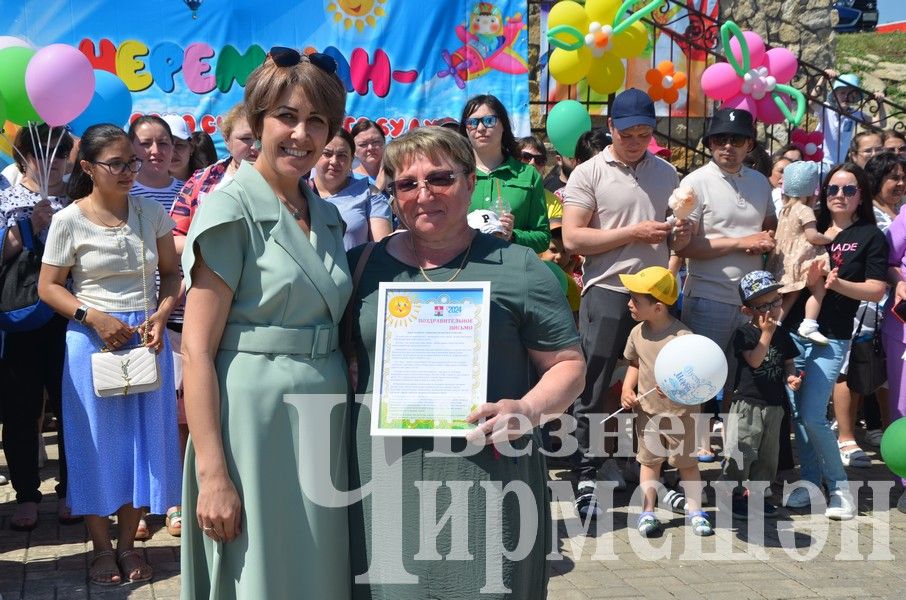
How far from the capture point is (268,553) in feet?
8.75

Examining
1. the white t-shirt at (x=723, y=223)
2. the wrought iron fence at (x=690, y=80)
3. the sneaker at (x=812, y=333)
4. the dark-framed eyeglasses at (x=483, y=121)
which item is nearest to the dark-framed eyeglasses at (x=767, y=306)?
the white t-shirt at (x=723, y=223)

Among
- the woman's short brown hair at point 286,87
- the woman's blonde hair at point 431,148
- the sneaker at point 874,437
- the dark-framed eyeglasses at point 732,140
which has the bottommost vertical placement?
the sneaker at point 874,437

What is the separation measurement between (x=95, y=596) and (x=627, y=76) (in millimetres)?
8702

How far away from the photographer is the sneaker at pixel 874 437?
Answer: 7.79 metres

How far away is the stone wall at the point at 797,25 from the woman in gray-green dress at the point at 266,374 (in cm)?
1128

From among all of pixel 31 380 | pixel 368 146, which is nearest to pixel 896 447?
pixel 368 146

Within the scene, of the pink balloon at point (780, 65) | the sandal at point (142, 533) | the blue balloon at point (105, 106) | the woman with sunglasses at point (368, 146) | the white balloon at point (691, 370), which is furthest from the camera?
the pink balloon at point (780, 65)

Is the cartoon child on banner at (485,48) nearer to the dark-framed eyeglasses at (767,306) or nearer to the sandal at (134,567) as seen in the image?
the dark-framed eyeglasses at (767,306)

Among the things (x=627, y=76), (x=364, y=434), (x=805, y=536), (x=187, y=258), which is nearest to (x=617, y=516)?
(x=805, y=536)

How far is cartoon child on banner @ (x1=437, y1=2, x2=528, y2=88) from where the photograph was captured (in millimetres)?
10117

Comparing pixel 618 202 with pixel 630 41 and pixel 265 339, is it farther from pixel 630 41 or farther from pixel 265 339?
pixel 265 339

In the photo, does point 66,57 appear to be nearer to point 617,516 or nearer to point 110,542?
point 110,542

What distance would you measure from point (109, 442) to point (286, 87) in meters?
2.67

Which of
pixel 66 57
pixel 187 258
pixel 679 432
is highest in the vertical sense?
pixel 66 57
